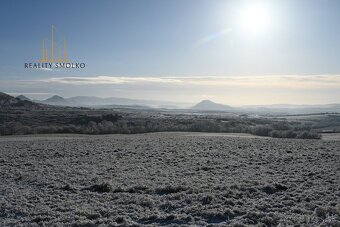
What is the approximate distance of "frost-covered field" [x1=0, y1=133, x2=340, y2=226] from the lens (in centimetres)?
957

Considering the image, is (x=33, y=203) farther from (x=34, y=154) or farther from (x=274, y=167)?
(x=34, y=154)

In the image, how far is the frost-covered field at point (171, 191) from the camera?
9570 mm

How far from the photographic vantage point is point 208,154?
24484 millimetres

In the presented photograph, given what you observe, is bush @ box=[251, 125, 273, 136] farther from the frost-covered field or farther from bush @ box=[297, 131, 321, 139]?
the frost-covered field

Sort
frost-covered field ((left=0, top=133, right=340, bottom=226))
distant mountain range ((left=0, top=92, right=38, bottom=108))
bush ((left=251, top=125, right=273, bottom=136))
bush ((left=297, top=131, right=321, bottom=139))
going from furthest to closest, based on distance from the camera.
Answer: distant mountain range ((left=0, top=92, right=38, bottom=108)) < bush ((left=251, top=125, right=273, bottom=136)) < bush ((left=297, top=131, right=321, bottom=139)) < frost-covered field ((left=0, top=133, right=340, bottom=226))

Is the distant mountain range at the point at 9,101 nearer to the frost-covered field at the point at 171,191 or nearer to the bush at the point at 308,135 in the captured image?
the bush at the point at 308,135

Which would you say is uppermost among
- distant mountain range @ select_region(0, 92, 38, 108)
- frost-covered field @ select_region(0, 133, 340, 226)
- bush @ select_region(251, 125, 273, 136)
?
distant mountain range @ select_region(0, 92, 38, 108)

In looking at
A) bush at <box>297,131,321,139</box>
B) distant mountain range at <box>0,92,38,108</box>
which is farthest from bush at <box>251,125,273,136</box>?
distant mountain range at <box>0,92,38,108</box>

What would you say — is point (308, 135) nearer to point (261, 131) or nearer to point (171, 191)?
point (261, 131)

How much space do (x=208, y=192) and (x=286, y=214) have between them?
10.7 feet

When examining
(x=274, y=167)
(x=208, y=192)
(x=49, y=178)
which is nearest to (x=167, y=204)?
(x=208, y=192)

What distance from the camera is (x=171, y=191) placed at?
13008 mm

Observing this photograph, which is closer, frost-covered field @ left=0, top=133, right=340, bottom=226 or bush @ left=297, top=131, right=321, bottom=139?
frost-covered field @ left=0, top=133, right=340, bottom=226

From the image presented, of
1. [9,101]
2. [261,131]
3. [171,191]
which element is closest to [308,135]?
[261,131]
